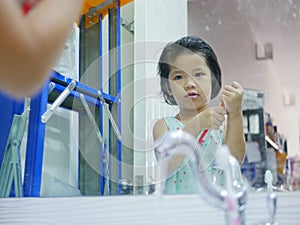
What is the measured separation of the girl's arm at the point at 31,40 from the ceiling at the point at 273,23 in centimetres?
46

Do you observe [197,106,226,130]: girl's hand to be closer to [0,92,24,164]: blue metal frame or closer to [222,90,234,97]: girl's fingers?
[222,90,234,97]: girl's fingers

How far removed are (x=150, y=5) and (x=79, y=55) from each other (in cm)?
17

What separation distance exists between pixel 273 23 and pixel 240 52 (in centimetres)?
8

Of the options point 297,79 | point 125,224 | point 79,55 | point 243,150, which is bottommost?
point 125,224

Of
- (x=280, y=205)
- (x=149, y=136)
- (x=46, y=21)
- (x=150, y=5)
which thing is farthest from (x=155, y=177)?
(x=46, y=21)

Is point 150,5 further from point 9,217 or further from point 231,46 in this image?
point 9,217

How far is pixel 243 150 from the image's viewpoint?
2.30 feet

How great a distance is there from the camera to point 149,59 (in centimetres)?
82

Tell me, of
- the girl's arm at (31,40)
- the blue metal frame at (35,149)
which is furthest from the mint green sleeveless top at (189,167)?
the girl's arm at (31,40)

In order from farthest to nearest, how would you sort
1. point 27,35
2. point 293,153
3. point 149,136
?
1. point 149,136
2. point 293,153
3. point 27,35

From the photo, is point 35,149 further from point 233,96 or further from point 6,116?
point 233,96

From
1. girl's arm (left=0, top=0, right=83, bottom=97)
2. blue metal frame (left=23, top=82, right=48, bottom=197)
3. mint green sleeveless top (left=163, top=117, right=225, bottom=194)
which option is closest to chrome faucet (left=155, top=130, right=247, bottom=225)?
mint green sleeveless top (left=163, top=117, right=225, bottom=194)

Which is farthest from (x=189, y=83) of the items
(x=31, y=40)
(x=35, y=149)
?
(x=31, y=40)

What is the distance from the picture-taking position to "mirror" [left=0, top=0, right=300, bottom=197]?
2.28 feet
